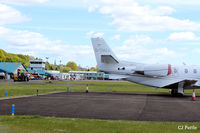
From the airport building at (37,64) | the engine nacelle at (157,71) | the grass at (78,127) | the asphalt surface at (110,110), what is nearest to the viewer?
the grass at (78,127)

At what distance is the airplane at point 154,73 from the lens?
29.6m

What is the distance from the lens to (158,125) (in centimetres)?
1088

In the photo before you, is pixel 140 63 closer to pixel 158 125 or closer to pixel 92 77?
pixel 158 125

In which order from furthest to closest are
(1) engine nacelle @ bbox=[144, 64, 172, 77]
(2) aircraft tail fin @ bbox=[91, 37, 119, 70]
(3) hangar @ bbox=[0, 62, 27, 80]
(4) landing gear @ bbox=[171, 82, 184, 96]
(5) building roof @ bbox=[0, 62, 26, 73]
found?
(5) building roof @ bbox=[0, 62, 26, 73], (3) hangar @ bbox=[0, 62, 27, 80], (2) aircraft tail fin @ bbox=[91, 37, 119, 70], (1) engine nacelle @ bbox=[144, 64, 172, 77], (4) landing gear @ bbox=[171, 82, 184, 96]

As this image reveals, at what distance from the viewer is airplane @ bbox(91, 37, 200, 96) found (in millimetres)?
29625

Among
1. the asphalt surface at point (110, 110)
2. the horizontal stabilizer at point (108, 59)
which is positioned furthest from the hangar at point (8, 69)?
the asphalt surface at point (110, 110)

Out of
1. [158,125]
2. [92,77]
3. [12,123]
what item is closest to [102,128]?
[158,125]

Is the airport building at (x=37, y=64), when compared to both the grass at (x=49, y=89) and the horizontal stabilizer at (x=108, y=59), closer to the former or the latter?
the grass at (x=49, y=89)

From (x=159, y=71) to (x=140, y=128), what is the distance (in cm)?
2056

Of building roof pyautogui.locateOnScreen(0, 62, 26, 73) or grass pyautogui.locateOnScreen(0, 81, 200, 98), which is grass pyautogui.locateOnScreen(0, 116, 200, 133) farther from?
building roof pyautogui.locateOnScreen(0, 62, 26, 73)

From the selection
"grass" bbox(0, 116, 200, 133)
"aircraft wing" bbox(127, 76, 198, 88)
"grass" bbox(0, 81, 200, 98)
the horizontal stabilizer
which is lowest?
"grass" bbox(0, 81, 200, 98)

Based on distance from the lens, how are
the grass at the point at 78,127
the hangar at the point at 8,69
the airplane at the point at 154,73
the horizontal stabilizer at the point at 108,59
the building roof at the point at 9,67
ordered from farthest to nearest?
the building roof at the point at 9,67
the hangar at the point at 8,69
the horizontal stabilizer at the point at 108,59
the airplane at the point at 154,73
the grass at the point at 78,127

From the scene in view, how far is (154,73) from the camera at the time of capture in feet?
97.5

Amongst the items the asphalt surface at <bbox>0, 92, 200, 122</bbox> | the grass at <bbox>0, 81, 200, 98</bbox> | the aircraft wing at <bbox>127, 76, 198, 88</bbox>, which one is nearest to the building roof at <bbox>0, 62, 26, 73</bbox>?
the grass at <bbox>0, 81, 200, 98</bbox>
